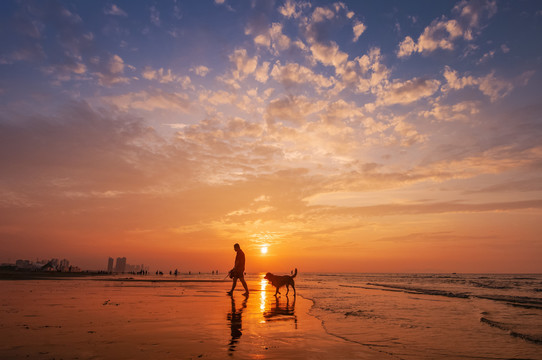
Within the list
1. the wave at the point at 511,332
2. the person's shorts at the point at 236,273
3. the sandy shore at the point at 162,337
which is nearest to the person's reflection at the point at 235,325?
the sandy shore at the point at 162,337

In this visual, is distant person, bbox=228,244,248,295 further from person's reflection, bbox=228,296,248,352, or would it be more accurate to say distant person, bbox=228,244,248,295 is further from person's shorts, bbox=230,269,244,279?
person's reflection, bbox=228,296,248,352

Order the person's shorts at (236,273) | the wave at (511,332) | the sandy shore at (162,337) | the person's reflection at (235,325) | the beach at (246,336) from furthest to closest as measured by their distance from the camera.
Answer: the person's shorts at (236,273)
the wave at (511,332)
the person's reflection at (235,325)
the beach at (246,336)
the sandy shore at (162,337)

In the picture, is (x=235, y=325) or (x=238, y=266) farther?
(x=238, y=266)

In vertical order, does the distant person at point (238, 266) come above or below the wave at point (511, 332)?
above

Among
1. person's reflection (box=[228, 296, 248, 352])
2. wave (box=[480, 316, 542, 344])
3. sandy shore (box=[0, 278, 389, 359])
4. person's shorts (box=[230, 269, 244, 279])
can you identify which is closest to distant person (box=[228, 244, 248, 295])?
person's shorts (box=[230, 269, 244, 279])

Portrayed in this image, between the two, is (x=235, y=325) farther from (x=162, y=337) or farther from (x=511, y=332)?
(x=511, y=332)

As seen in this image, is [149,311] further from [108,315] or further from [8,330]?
[8,330]

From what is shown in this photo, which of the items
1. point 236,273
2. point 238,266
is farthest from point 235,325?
point 238,266

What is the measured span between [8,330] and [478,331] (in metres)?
11.7

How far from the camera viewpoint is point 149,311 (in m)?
10.6

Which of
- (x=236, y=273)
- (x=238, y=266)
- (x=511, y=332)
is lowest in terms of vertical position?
(x=511, y=332)

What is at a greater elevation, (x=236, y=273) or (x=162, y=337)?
(x=236, y=273)

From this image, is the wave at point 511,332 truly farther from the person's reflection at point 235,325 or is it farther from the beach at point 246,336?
the person's reflection at point 235,325

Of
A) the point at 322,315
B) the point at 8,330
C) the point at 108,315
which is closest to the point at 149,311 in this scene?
the point at 108,315
